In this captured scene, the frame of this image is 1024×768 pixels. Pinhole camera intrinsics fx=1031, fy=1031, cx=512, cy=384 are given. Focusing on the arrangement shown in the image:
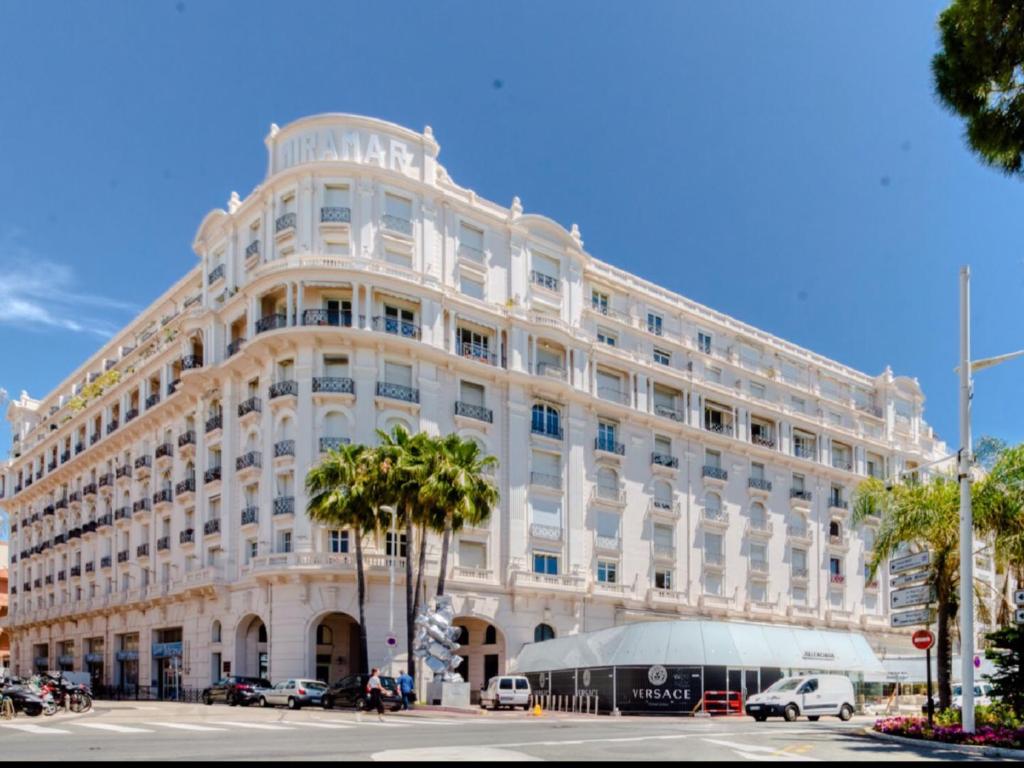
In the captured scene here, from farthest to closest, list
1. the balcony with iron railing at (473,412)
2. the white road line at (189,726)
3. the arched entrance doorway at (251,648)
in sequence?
1. the balcony with iron railing at (473,412)
2. the arched entrance doorway at (251,648)
3. the white road line at (189,726)

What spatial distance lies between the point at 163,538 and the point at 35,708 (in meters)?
26.4

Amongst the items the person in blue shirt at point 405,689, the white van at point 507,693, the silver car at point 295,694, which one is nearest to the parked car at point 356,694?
the person in blue shirt at point 405,689

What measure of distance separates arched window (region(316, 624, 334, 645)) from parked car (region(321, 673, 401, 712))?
312 inches

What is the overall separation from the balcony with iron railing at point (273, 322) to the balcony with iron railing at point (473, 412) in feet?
29.9

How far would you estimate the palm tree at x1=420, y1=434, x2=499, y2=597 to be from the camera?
41.7 meters

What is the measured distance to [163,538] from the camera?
57.1m

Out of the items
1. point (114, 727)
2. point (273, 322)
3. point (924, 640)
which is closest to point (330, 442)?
point (273, 322)

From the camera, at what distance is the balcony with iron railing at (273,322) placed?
158 feet

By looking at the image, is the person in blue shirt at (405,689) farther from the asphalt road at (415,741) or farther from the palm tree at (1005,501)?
the palm tree at (1005,501)

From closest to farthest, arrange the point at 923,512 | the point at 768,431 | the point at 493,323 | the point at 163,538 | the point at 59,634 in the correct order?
1. the point at 923,512
2. the point at 493,323
3. the point at 163,538
4. the point at 768,431
5. the point at 59,634

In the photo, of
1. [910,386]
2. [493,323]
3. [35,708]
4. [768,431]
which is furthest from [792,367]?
[35,708]

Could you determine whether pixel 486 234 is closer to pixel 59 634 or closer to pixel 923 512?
pixel 923 512

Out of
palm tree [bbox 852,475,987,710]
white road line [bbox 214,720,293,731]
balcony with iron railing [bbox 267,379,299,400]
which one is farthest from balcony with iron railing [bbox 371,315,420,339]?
palm tree [bbox 852,475,987,710]

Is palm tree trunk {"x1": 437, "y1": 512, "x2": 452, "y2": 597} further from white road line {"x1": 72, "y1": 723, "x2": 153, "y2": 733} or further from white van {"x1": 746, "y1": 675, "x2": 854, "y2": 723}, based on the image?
white road line {"x1": 72, "y1": 723, "x2": 153, "y2": 733}
